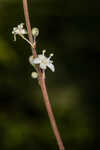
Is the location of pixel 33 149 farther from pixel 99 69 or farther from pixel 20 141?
pixel 99 69

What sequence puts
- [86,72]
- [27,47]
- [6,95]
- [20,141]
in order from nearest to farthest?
[20,141]
[6,95]
[27,47]
[86,72]

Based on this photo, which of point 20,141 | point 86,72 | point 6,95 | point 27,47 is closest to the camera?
point 20,141

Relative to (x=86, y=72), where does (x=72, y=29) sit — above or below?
above

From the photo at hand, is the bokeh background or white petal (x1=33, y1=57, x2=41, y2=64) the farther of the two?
the bokeh background

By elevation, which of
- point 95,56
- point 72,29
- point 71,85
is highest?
point 72,29

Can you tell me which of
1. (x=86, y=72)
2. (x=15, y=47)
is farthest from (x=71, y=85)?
(x=15, y=47)

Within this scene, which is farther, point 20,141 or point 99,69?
point 99,69

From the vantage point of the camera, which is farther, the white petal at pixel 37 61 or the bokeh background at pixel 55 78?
the bokeh background at pixel 55 78

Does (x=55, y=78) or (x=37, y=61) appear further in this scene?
(x=55, y=78)
